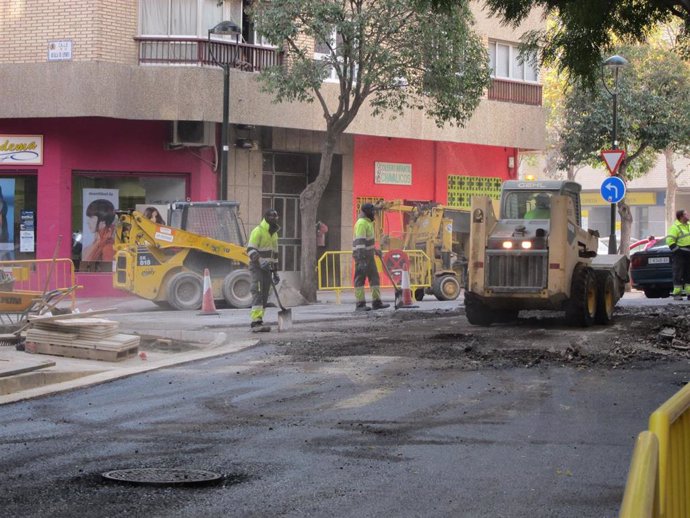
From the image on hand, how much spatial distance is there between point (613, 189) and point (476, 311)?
9981 mm

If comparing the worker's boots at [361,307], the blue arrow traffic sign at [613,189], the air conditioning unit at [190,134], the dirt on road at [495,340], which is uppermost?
the air conditioning unit at [190,134]

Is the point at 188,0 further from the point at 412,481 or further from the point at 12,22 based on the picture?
the point at 412,481

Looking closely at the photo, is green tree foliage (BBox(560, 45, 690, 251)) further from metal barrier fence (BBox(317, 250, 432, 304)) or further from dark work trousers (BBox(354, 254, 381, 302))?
dark work trousers (BBox(354, 254, 381, 302))

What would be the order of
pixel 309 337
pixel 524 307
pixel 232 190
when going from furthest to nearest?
pixel 232 190 < pixel 524 307 < pixel 309 337

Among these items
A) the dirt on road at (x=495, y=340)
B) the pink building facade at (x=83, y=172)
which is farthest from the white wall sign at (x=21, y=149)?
the dirt on road at (x=495, y=340)

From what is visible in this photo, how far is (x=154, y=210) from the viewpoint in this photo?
2627cm

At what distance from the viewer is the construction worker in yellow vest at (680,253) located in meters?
22.7

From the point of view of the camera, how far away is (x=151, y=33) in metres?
25.8

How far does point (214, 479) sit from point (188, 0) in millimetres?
21406

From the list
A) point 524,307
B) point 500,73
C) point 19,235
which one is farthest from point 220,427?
point 500,73

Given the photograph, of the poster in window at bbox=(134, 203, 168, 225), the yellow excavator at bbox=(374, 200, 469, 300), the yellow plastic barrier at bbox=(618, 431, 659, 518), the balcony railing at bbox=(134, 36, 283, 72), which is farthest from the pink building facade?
the yellow plastic barrier at bbox=(618, 431, 659, 518)

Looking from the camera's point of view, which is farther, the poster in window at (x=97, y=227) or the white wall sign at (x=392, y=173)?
the white wall sign at (x=392, y=173)

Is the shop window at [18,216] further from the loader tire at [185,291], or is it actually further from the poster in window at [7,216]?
the loader tire at [185,291]

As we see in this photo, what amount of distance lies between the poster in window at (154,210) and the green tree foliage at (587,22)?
1364 centimetres
